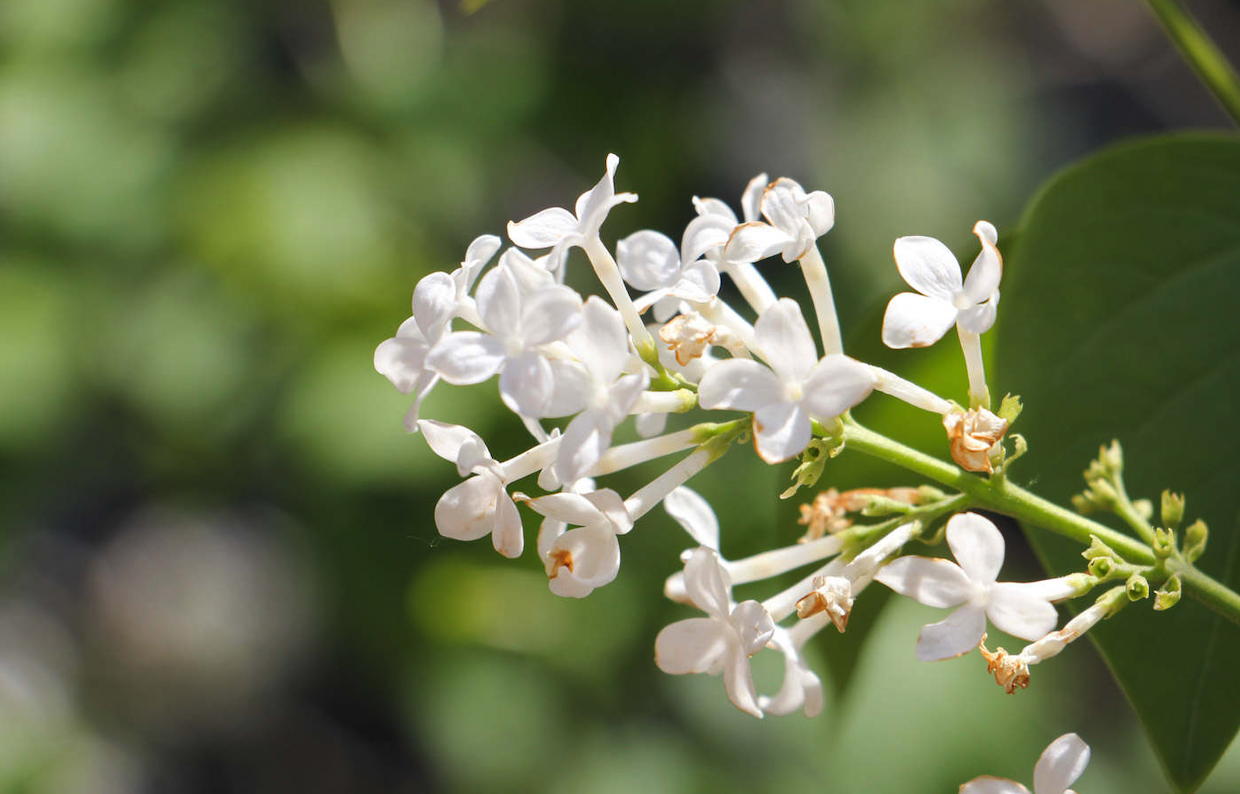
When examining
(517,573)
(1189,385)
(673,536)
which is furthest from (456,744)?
(1189,385)

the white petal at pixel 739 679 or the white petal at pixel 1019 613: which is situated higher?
the white petal at pixel 1019 613

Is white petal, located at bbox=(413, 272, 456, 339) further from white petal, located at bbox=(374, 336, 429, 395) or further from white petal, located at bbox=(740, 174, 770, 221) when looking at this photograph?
white petal, located at bbox=(740, 174, 770, 221)

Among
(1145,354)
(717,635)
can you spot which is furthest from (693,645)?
(1145,354)

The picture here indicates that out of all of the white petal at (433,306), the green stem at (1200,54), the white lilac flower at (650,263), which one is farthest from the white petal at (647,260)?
the green stem at (1200,54)

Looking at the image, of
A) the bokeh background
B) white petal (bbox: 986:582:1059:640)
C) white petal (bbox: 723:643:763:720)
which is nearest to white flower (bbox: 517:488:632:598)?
white petal (bbox: 723:643:763:720)

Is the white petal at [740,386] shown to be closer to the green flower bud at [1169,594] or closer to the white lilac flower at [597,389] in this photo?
the white lilac flower at [597,389]

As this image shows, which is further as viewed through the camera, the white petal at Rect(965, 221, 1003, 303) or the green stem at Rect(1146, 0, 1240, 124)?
the green stem at Rect(1146, 0, 1240, 124)
